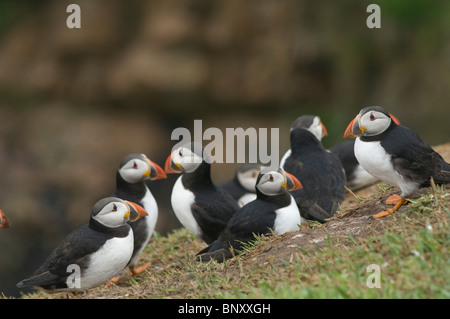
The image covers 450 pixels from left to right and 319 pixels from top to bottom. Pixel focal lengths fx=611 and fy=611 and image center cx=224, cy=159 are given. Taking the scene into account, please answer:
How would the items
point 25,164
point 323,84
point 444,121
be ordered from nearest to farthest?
point 444,121 → point 25,164 → point 323,84

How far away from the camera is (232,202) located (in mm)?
6711

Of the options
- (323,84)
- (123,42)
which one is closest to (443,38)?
(323,84)

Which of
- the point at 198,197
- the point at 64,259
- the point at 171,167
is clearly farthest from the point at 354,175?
the point at 64,259

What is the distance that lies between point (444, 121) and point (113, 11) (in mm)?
8684

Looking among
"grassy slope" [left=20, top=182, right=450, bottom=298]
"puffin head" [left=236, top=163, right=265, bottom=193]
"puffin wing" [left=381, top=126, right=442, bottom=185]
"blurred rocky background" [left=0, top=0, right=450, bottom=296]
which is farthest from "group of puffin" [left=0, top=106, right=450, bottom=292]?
"blurred rocky background" [left=0, top=0, right=450, bottom=296]

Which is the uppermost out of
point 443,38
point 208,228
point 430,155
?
point 443,38

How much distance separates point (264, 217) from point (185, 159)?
1.46 meters

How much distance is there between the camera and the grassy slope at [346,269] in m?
3.62

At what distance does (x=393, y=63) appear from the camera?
13539 mm

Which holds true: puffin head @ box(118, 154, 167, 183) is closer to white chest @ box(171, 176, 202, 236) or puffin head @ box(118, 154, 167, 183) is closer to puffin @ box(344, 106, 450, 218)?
white chest @ box(171, 176, 202, 236)

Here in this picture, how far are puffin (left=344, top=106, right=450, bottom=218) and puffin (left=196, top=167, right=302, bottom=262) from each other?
89cm

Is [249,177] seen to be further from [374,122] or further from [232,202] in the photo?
[374,122]

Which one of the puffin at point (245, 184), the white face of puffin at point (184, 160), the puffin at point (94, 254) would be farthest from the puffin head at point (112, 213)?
the puffin at point (245, 184)

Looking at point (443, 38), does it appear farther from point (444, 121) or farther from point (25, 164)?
point (25, 164)
